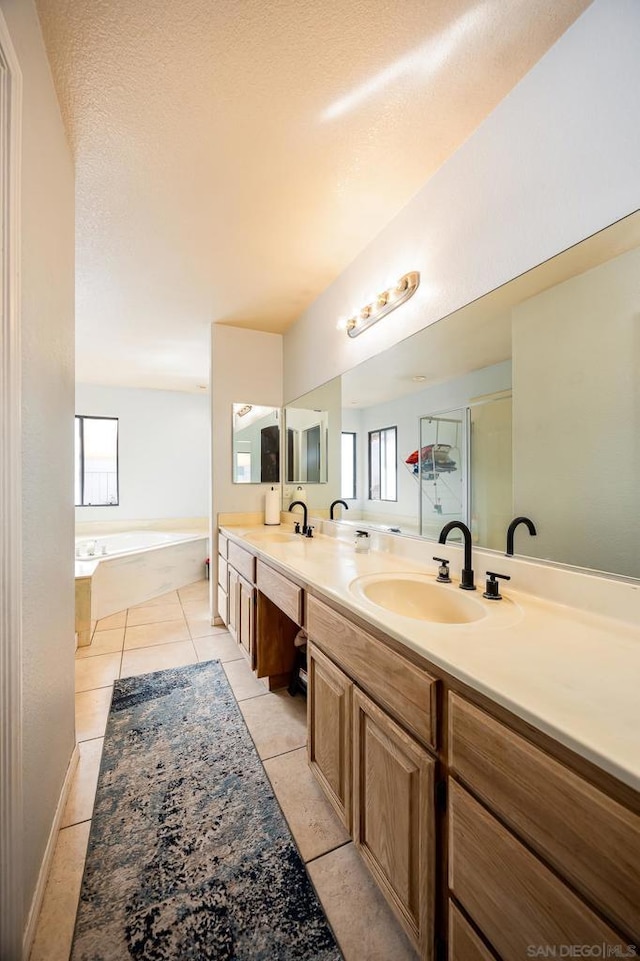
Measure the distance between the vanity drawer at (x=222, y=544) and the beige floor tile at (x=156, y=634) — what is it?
28.6 inches

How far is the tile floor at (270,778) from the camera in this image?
0.96m

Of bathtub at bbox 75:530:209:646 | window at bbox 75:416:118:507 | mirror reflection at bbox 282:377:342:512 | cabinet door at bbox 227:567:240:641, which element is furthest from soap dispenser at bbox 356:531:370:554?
window at bbox 75:416:118:507

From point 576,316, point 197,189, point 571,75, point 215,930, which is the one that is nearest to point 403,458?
point 576,316

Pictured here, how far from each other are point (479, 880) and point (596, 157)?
5.56ft

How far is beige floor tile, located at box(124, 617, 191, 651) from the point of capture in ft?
8.94

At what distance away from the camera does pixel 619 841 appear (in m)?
0.47

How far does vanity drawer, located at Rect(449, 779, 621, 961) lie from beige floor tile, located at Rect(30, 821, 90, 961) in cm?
107

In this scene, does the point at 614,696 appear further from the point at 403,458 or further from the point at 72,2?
the point at 72,2

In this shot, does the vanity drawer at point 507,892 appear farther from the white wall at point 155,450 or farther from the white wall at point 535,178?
the white wall at point 155,450

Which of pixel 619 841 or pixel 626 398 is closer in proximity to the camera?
pixel 619 841

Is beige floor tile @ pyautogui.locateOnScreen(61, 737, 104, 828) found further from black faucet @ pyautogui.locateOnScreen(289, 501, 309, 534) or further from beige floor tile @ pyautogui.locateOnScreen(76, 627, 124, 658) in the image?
black faucet @ pyautogui.locateOnScreen(289, 501, 309, 534)

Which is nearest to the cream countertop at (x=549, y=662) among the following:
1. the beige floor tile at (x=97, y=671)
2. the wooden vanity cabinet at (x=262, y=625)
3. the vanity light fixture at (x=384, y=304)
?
the wooden vanity cabinet at (x=262, y=625)

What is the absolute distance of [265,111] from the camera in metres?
1.24

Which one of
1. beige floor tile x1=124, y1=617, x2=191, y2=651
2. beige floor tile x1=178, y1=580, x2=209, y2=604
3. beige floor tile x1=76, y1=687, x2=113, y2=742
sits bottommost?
beige floor tile x1=178, y1=580, x2=209, y2=604
